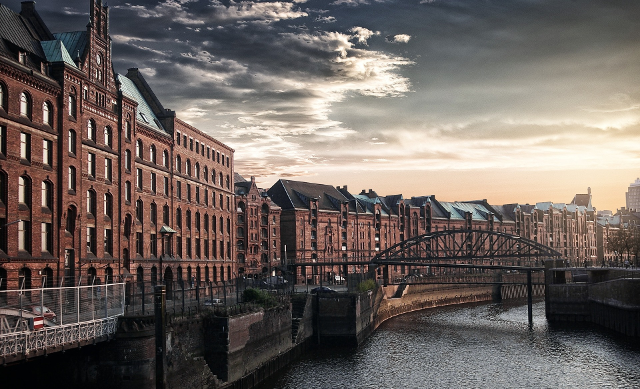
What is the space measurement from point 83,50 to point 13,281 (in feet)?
69.0

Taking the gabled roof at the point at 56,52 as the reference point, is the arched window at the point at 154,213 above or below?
below

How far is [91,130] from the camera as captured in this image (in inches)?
2185

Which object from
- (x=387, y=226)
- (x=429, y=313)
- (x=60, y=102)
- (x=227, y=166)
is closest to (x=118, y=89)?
(x=60, y=102)

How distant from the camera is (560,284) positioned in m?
84.2

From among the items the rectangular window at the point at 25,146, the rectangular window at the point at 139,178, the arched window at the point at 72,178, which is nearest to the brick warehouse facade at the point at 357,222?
the rectangular window at the point at 139,178

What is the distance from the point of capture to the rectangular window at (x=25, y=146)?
46.0m

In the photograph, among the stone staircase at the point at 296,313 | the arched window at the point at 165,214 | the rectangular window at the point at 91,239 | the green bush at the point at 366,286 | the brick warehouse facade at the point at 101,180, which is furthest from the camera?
the green bush at the point at 366,286

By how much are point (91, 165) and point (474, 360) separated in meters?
34.4

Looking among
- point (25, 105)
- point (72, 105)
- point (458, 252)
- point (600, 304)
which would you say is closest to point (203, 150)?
point (72, 105)

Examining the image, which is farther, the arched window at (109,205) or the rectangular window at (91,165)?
the arched window at (109,205)

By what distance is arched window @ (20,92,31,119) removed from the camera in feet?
151

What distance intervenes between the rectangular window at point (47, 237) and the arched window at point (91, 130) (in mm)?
9222

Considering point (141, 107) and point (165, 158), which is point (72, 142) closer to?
point (165, 158)

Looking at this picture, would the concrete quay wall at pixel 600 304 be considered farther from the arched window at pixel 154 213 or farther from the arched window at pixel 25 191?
the arched window at pixel 25 191
